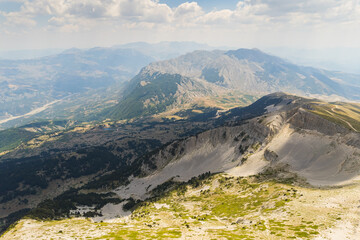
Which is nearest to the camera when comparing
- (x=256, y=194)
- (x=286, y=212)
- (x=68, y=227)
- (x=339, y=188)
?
(x=286, y=212)

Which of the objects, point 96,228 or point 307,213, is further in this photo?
point 96,228

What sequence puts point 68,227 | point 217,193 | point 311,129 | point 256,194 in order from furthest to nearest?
point 311,129 < point 217,193 < point 256,194 < point 68,227

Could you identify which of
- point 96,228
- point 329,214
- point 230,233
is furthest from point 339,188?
point 96,228

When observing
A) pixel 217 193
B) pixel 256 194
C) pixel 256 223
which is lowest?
pixel 217 193

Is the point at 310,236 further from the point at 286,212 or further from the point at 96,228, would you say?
the point at 96,228

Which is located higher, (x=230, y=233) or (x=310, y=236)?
(x=310, y=236)

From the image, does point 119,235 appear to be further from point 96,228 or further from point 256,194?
point 256,194
